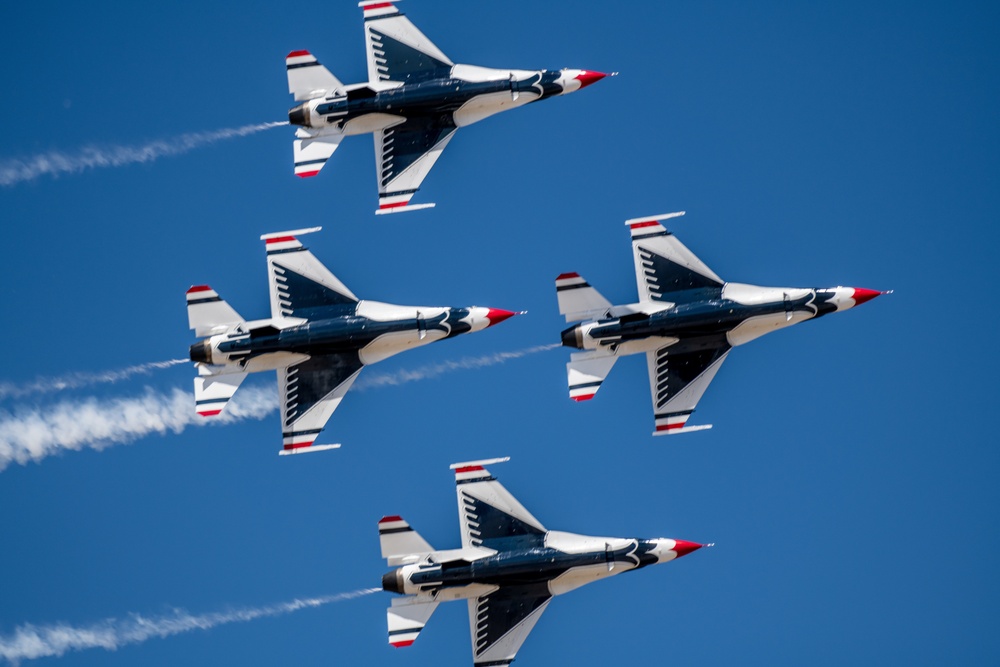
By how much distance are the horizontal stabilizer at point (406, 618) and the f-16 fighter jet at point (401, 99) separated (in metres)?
13.2

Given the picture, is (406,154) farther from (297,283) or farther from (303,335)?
(303,335)

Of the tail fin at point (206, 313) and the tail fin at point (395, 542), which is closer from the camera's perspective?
the tail fin at point (395, 542)

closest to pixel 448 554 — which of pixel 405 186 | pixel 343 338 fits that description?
pixel 343 338

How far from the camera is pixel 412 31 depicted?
7081cm

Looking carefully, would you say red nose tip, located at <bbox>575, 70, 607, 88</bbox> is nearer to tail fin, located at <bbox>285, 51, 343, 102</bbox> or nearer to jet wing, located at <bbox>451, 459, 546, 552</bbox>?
tail fin, located at <bbox>285, 51, 343, 102</bbox>

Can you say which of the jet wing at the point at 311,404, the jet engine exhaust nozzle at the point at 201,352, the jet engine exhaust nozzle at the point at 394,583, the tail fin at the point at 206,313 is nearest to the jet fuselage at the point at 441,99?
the tail fin at the point at 206,313

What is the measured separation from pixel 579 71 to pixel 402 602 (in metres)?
18.9

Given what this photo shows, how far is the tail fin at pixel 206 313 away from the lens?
6819cm

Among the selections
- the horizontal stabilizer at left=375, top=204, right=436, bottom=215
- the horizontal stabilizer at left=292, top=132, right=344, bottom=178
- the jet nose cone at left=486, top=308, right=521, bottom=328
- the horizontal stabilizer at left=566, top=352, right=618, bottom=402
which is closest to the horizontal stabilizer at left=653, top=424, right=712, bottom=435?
the horizontal stabilizer at left=566, top=352, right=618, bottom=402

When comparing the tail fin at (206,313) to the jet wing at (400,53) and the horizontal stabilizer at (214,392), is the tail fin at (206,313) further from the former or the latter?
the jet wing at (400,53)

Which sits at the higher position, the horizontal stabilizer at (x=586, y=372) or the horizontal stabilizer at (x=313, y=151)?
the horizontal stabilizer at (x=313, y=151)

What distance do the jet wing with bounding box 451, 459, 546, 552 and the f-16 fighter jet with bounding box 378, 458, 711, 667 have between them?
3cm

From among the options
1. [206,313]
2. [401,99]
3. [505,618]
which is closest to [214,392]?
[206,313]

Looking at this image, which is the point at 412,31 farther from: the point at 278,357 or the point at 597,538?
the point at 597,538
